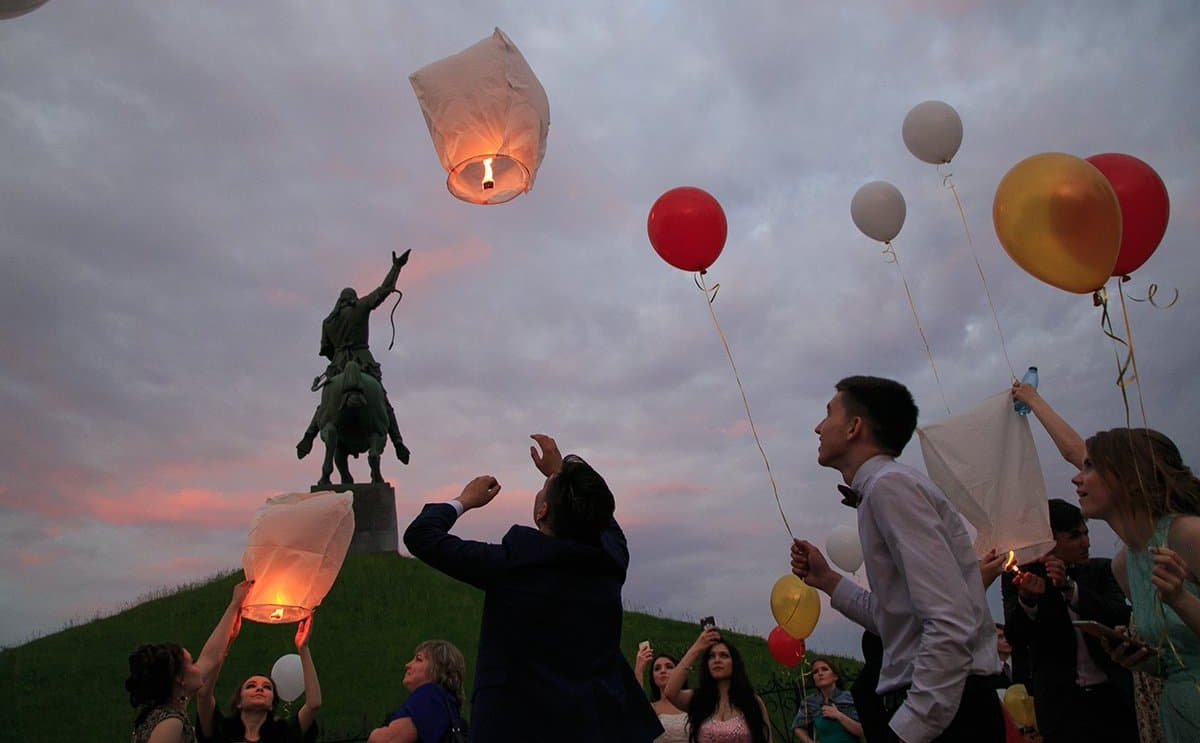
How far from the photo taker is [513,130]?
12.4 ft

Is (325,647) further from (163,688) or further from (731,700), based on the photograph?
(163,688)

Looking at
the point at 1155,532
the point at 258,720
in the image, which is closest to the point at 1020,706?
the point at 1155,532

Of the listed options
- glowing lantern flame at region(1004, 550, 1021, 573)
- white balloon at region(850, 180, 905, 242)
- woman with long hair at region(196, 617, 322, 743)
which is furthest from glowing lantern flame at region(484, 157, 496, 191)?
white balloon at region(850, 180, 905, 242)

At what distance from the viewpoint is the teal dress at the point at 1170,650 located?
2.70m

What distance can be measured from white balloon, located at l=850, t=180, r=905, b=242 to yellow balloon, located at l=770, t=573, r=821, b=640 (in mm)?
2941

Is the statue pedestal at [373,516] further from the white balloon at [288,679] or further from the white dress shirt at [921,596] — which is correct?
the white dress shirt at [921,596]

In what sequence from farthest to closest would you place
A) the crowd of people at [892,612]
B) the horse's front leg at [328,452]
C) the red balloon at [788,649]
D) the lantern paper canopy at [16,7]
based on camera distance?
the horse's front leg at [328,452]
the red balloon at [788,649]
the crowd of people at [892,612]
the lantern paper canopy at [16,7]

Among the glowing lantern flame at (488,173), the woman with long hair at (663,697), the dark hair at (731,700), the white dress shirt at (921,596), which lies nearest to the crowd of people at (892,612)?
the white dress shirt at (921,596)

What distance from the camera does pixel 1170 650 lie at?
110 inches

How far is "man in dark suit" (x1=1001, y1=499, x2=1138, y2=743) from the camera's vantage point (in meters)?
3.75

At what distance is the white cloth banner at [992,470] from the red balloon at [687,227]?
2.16 m

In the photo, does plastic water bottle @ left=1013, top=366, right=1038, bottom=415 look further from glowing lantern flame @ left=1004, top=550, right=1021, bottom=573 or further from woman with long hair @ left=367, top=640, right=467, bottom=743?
woman with long hair @ left=367, top=640, right=467, bottom=743

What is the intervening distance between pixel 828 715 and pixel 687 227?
371 centimetres

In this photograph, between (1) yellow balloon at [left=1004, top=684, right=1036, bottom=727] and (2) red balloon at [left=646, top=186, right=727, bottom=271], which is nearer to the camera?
(2) red balloon at [left=646, top=186, right=727, bottom=271]
